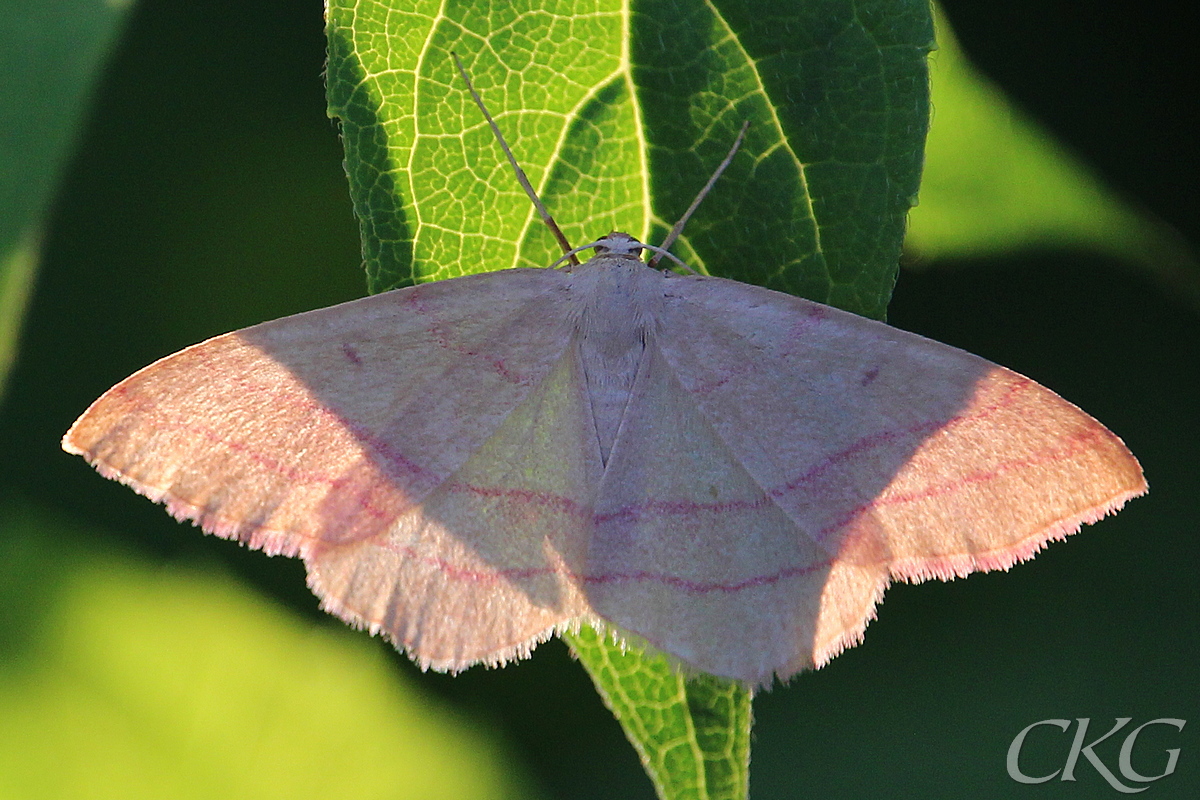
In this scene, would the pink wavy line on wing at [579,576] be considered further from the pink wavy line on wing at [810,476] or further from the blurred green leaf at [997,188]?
the blurred green leaf at [997,188]

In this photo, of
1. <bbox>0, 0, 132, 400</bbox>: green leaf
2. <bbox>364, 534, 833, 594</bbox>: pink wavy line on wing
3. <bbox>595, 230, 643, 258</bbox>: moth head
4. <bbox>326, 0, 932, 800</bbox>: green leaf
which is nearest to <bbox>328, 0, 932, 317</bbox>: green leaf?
<bbox>326, 0, 932, 800</bbox>: green leaf

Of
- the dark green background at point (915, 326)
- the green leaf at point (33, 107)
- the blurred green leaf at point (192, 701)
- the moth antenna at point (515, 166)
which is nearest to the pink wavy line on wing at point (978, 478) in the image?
the moth antenna at point (515, 166)

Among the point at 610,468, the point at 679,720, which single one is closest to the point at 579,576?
the point at 610,468

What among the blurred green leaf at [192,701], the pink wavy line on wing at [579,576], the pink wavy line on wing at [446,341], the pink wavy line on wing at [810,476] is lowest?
the blurred green leaf at [192,701]

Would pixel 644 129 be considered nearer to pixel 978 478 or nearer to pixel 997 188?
pixel 978 478

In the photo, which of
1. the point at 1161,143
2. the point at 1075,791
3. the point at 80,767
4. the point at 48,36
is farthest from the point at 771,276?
the point at 80,767

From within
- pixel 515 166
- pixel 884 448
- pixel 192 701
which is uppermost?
pixel 515 166
